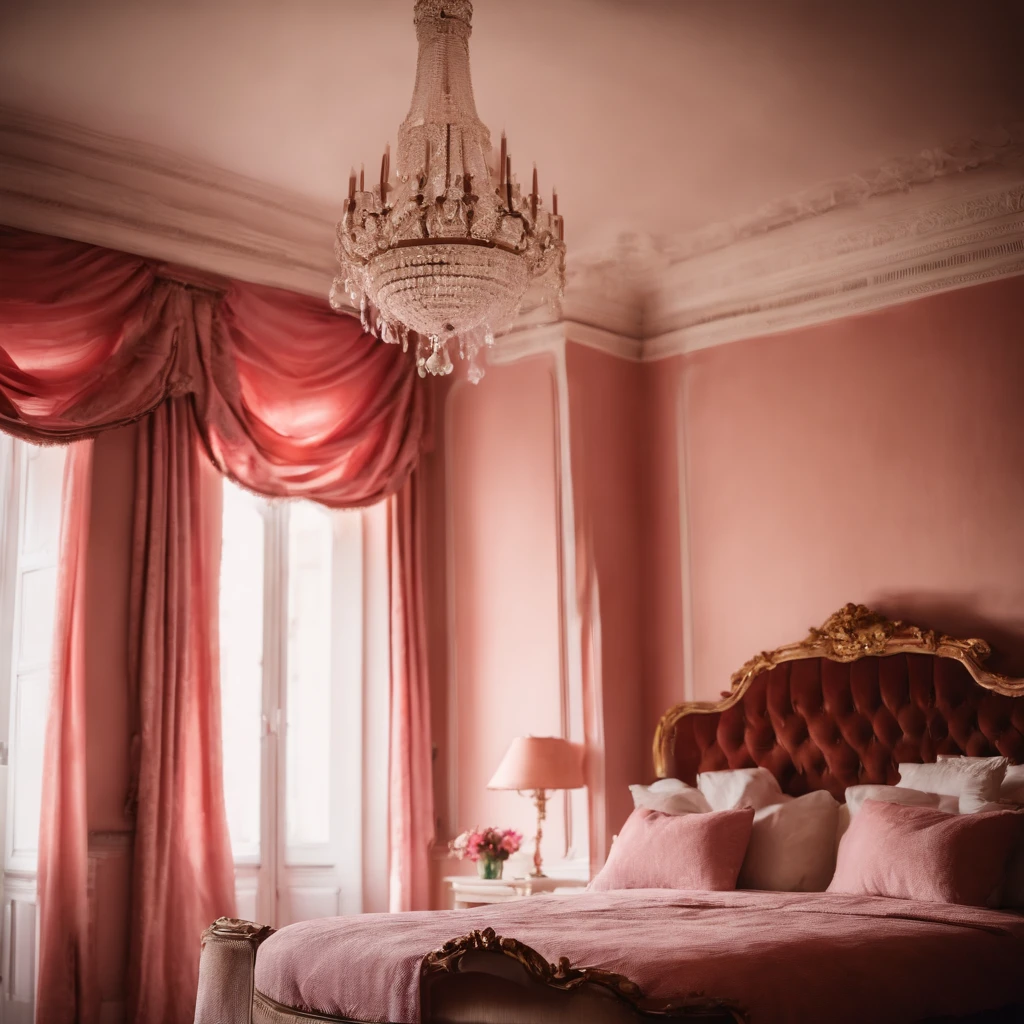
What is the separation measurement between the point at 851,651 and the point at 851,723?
29 cm

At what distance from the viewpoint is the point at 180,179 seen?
5.08m

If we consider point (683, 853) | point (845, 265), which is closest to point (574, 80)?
point (845, 265)

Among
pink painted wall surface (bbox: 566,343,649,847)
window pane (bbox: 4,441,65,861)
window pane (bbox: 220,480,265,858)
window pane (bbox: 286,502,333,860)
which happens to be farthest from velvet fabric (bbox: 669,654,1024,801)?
window pane (bbox: 4,441,65,861)

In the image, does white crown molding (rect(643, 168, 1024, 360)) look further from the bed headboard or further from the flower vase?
the flower vase

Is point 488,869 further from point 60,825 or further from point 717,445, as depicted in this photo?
point 717,445

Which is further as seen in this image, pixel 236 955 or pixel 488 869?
pixel 488 869

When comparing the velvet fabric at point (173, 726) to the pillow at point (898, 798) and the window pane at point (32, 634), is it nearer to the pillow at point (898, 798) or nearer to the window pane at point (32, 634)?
the window pane at point (32, 634)

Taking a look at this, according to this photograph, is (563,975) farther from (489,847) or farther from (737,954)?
(489,847)

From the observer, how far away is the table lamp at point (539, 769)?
533 centimetres

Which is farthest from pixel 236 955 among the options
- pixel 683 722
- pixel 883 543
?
pixel 883 543

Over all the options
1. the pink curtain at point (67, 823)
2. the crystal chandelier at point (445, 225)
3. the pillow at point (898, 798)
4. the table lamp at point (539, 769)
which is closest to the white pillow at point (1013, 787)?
the pillow at point (898, 798)

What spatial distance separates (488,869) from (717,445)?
2.17 metres

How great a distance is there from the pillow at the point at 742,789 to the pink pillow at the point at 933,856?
2.44 ft

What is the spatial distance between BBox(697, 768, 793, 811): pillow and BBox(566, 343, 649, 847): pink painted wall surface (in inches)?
24.7
